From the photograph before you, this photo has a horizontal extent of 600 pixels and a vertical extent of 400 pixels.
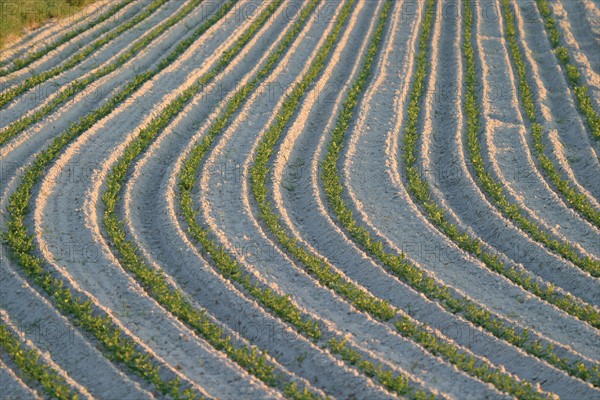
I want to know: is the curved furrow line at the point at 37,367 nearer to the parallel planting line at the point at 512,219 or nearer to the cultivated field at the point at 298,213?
the cultivated field at the point at 298,213

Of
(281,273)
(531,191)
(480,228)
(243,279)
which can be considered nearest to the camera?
(243,279)

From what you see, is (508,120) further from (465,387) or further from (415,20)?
(465,387)

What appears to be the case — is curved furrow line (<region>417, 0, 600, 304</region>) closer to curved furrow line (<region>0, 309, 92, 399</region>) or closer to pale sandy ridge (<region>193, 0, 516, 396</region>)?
pale sandy ridge (<region>193, 0, 516, 396</region>)

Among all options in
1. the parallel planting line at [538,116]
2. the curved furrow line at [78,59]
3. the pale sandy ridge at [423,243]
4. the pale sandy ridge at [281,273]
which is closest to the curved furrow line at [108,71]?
the curved furrow line at [78,59]

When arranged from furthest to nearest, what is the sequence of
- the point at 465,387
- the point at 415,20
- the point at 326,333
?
the point at 415,20 < the point at 326,333 < the point at 465,387

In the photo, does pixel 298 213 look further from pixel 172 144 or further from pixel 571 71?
pixel 571 71

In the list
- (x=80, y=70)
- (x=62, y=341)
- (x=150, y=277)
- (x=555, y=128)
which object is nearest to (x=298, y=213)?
(x=150, y=277)

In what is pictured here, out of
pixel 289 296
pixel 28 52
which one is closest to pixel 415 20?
pixel 28 52

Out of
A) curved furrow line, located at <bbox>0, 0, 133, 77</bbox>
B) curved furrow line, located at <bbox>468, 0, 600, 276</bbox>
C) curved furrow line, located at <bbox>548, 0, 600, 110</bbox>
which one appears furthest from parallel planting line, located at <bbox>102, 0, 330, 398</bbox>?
curved furrow line, located at <bbox>548, 0, 600, 110</bbox>
